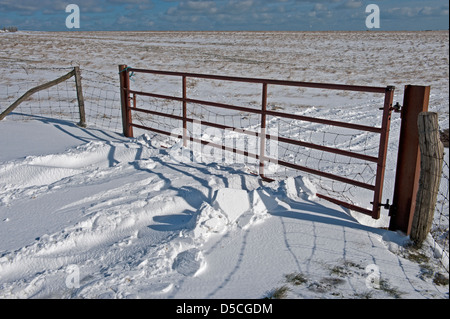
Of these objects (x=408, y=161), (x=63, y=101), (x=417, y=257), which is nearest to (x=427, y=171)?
(x=408, y=161)

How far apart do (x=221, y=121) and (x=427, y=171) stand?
24.0 ft

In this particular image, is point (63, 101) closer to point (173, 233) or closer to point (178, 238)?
point (173, 233)

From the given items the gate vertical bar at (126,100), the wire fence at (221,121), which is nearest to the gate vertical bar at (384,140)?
the wire fence at (221,121)

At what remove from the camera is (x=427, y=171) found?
400 cm

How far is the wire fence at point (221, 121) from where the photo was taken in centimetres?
635

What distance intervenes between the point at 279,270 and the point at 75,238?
6.56ft

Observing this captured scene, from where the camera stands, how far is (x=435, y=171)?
3.98m

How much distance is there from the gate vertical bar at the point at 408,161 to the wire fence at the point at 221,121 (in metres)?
0.37

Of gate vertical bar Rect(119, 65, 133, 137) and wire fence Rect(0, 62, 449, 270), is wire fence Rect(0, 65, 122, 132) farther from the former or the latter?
gate vertical bar Rect(119, 65, 133, 137)

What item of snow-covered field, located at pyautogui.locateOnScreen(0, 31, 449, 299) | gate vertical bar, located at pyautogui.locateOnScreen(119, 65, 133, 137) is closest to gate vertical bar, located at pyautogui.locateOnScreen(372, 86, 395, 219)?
snow-covered field, located at pyautogui.locateOnScreen(0, 31, 449, 299)

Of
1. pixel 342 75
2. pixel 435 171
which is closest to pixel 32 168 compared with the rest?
pixel 435 171

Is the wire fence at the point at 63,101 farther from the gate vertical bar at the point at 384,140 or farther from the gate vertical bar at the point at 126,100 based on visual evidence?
the gate vertical bar at the point at 384,140

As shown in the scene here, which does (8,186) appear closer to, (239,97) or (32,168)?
(32,168)
